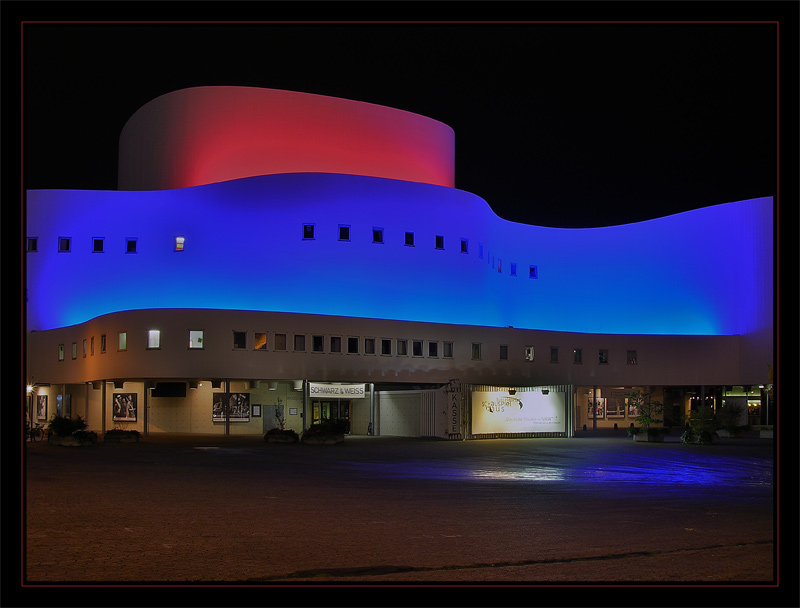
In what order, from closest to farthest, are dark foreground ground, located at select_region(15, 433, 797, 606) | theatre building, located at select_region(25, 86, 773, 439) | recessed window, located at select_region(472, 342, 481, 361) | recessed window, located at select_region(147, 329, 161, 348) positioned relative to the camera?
dark foreground ground, located at select_region(15, 433, 797, 606) → recessed window, located at select_region(147, 329, 161, 348) → theatre building, located at select_region(25, 86, 773, 439) → recessed window, located at select_region(472, 342, 481, 361)

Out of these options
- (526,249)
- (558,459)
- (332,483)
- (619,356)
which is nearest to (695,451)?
(558,459)

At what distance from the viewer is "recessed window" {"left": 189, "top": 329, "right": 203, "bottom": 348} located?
1551 inches

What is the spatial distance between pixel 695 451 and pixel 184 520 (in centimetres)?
2318

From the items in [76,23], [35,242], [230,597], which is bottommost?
[230,597]

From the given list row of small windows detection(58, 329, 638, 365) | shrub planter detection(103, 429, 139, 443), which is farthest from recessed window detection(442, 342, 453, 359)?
shrub planter detection(103, 429, 139, 443)

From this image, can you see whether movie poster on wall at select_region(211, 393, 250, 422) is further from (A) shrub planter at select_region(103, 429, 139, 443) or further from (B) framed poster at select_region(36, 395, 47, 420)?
(B) framed poster at select_region(36, 395, 47, 420)

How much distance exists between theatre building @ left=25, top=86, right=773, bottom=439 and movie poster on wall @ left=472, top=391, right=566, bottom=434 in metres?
0.10

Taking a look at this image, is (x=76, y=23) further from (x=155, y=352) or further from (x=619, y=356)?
(x=619, y=356)

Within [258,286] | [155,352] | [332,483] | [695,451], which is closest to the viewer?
[332,483]

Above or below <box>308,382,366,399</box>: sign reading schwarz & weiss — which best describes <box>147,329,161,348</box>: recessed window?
above

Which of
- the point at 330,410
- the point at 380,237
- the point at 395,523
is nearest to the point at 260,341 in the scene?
the point at 330,410

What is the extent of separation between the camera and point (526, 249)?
57.0 m

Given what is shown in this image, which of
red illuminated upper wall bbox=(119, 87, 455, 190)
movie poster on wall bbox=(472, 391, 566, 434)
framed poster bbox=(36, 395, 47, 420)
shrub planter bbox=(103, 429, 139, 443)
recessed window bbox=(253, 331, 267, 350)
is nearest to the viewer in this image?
shrub planter bbox=(103, 429, 139, 443)

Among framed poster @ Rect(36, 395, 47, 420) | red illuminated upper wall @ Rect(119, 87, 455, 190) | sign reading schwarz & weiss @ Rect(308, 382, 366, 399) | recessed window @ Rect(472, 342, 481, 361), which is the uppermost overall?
red illuminated upper wall @ Rect(119, 87, 455, 190)
